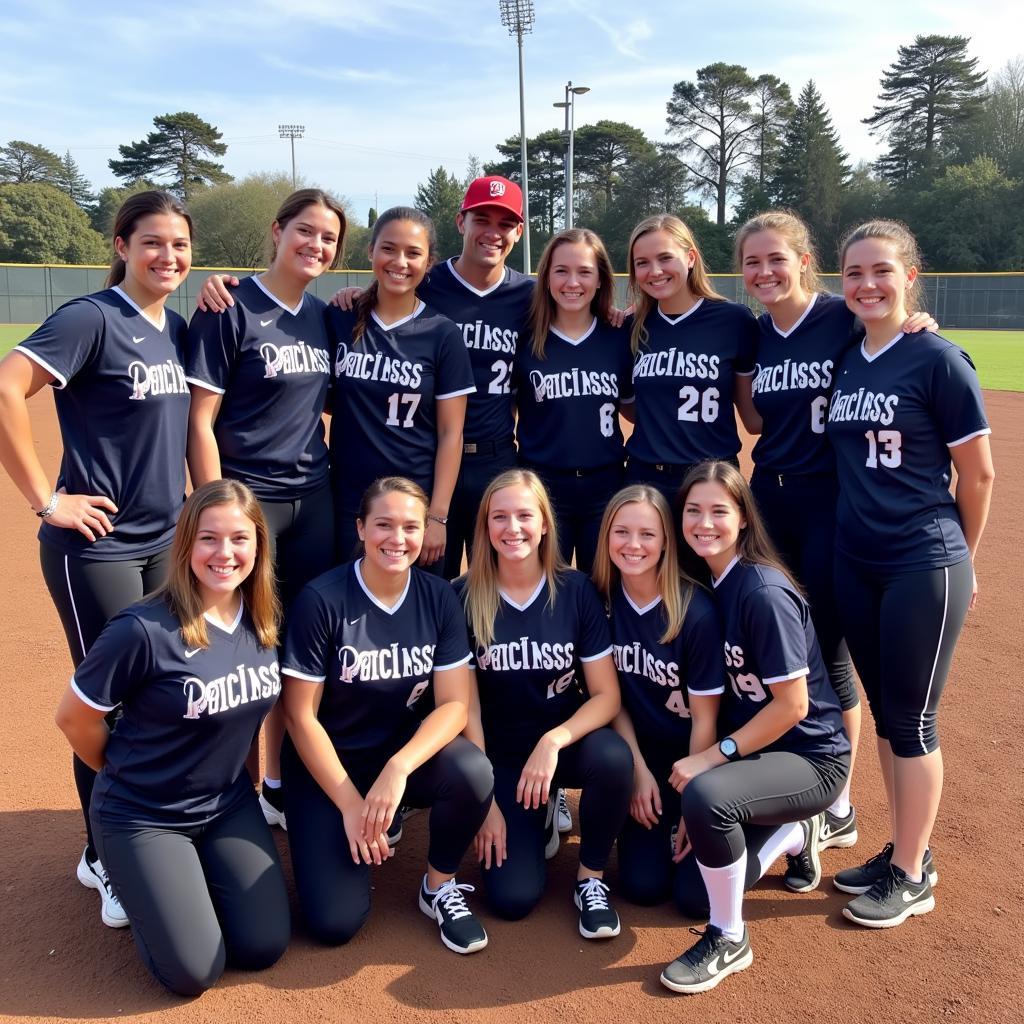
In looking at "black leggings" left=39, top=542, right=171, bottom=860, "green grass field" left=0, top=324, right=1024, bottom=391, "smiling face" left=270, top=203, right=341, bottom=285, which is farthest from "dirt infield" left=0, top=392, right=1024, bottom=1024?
"green grass field" left=0, top=324, right=1024, bottom=391

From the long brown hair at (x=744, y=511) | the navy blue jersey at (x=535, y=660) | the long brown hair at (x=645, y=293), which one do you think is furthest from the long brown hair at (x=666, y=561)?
the long brown hair at (x=645, y=293)

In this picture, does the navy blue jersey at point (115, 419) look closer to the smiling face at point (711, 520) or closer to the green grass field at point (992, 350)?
the smiling face at point (711, 520)

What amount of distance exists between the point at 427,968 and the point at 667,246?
2889mm

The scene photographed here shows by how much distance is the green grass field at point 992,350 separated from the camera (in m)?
19.9

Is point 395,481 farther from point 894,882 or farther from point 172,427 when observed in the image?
point 894,882

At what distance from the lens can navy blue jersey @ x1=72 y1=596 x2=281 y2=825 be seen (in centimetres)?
287

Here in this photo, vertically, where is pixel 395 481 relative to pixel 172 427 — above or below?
below

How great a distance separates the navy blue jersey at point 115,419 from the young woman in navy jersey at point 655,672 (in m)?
1.62

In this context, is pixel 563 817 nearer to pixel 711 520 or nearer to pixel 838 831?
pixel 838 831

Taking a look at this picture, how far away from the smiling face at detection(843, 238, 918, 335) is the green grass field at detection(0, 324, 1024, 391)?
1476 centimetres

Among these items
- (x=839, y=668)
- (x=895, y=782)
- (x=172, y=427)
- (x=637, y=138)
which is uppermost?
(x=637, y=138)

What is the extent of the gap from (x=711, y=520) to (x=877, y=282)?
1.00 m

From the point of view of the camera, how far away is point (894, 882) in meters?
3.20

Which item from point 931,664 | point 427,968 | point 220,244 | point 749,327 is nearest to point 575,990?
point 427,968
